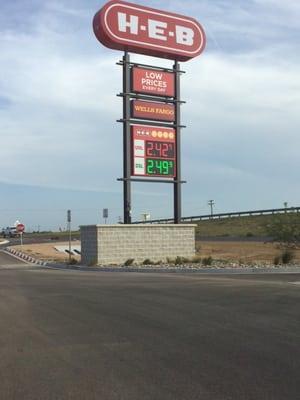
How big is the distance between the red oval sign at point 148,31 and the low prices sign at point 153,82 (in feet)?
3.57

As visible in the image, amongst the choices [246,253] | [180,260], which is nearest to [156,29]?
[180,260]

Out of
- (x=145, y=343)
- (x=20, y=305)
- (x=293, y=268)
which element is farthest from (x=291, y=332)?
(x=293, y=268)

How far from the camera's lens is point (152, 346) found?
841 centimetres

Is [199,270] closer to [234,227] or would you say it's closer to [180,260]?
[180,260]

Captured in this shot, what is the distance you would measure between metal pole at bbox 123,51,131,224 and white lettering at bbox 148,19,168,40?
177 cm

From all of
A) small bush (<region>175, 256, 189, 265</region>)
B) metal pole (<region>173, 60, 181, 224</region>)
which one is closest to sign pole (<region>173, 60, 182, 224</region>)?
metal pole (<region>173, 60, 181, 224</region>)

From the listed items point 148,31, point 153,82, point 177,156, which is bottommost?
point 177,156

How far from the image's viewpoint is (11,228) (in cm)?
9744

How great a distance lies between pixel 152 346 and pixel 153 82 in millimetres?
23709

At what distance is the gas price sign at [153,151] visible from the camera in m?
29.6

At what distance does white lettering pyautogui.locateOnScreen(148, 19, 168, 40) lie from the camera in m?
30.5

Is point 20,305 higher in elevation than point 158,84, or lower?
lower

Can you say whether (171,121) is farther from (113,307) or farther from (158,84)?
(113,307)

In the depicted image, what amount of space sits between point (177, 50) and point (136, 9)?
3045 millimetres
